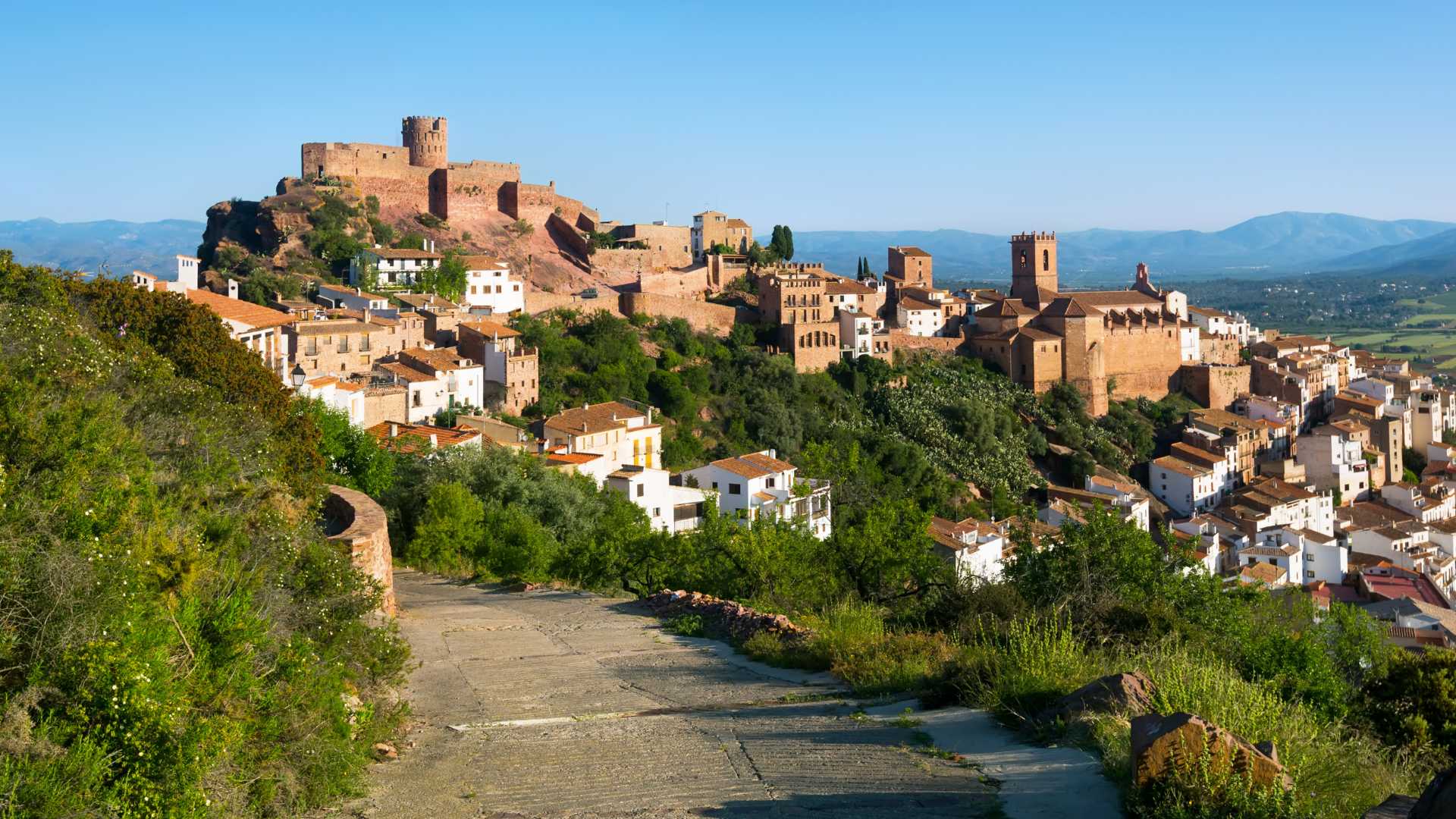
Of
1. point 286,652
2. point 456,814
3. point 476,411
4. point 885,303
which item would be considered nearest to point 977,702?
→ point 456,814

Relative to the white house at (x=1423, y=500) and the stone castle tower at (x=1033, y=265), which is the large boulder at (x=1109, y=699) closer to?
the white house at (x=1423, y=500)

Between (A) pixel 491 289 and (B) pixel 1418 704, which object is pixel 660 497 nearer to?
(A) pixel 491 289

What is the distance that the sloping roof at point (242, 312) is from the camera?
29.7 metres

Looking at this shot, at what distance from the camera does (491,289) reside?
4381 centimetres

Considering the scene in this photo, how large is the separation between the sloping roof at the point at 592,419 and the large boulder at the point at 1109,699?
24.7 m

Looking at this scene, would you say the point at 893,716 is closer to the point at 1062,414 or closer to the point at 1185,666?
the point at 1185,666

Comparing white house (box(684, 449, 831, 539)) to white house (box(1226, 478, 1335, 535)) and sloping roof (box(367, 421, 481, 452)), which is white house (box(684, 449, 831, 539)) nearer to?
sloping roof (box(367, 421, 481, 452))

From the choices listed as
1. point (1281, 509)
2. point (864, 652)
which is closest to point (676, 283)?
point (1281, 509)

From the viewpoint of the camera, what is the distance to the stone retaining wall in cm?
1152

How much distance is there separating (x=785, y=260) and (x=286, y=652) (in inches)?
2085

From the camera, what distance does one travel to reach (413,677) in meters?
9.62

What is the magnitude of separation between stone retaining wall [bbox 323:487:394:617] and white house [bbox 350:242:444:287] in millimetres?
29833

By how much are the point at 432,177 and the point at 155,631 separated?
1875 inches

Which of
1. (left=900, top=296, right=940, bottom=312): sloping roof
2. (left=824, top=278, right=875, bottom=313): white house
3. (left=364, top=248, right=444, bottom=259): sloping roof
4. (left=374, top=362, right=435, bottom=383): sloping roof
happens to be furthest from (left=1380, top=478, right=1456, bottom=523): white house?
(left=364, top=248, right=444, bottom=259): sloping roof
